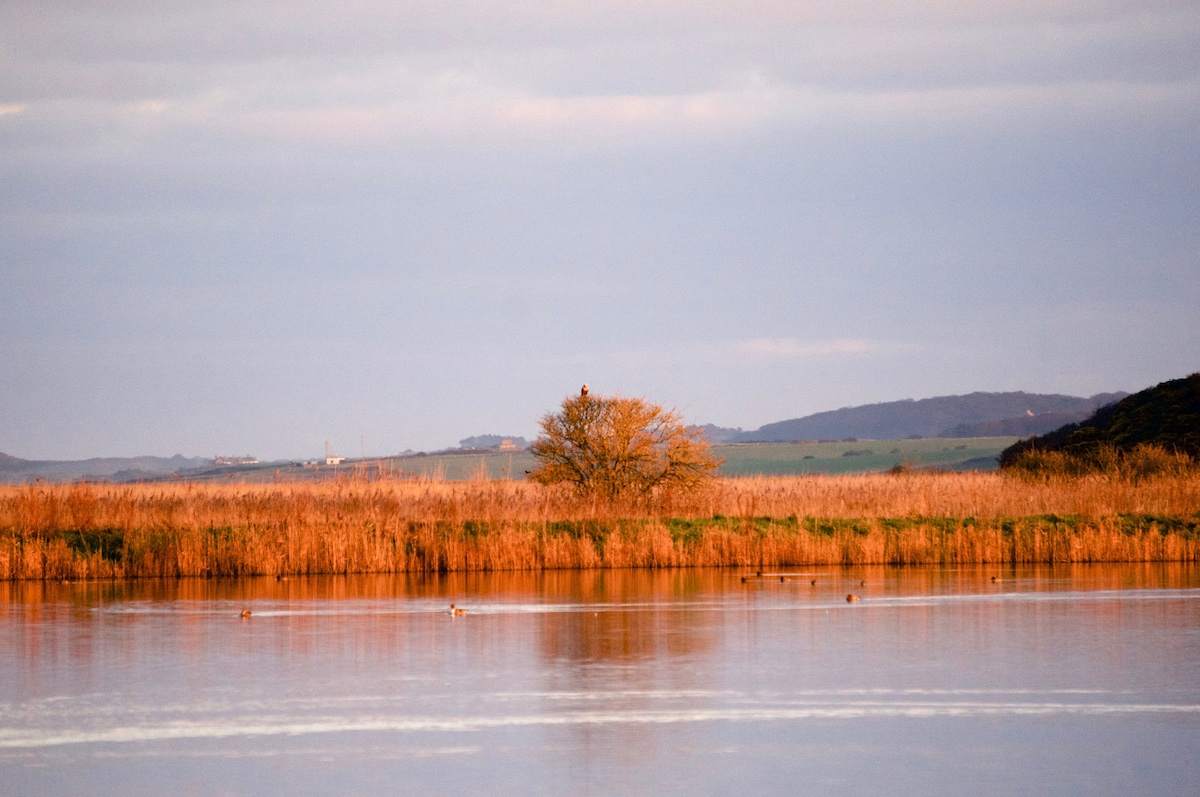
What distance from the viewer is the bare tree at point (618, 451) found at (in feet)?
104

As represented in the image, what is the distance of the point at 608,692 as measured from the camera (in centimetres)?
1187

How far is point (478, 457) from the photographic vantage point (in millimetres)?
113375

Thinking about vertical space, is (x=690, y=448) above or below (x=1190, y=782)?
above

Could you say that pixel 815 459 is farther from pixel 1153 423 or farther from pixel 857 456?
pixel 1153 423

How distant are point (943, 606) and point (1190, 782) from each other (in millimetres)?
9730

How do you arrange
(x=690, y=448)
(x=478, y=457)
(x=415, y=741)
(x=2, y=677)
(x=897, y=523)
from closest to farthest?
1. (x=415, y=741)
2. (x=2, y=677)
3. (x=897, y=523)
4. (x=690, y=448)
5. (x=478, y=457)

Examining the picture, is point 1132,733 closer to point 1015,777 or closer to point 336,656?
point 1015,777

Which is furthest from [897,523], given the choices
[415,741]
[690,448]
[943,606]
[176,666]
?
[415,741]

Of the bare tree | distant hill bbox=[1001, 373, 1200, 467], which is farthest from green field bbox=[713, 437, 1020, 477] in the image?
the bare tree

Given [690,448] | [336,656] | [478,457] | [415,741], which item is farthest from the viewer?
[478,457]

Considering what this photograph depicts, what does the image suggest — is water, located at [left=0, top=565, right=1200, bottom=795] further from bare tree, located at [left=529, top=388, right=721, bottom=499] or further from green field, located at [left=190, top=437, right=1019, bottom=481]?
green field, located at [left=190, top=437, right=1019, bottom=481]

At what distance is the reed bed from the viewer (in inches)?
953

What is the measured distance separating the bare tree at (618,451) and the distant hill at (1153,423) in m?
21.6

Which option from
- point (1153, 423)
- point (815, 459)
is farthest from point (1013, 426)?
point (1153, 423)
